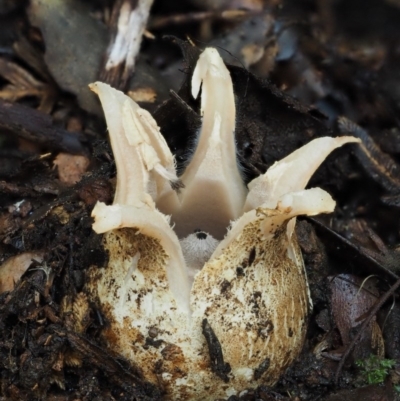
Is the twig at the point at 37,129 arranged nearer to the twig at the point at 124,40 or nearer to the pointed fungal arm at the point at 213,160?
the twig at the point at 124,40

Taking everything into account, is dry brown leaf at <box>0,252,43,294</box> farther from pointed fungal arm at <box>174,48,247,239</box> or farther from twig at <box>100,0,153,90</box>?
twig at <box>100,0,153,90</box>

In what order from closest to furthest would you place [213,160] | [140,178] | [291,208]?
[291,208]
[140,178]
[213,160]

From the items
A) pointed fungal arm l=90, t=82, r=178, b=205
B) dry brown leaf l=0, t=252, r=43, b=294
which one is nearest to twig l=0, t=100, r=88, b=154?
dry brown leaf l=0, t=252, r=43, b=294

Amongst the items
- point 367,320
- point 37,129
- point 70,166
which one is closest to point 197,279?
point 367,320

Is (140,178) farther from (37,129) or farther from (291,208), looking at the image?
(37,129)

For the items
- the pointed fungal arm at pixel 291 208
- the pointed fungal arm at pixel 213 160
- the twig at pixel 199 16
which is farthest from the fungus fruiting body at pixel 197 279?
the twig at pixel 199 16

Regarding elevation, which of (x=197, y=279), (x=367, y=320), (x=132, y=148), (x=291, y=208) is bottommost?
(x=367, y=320)

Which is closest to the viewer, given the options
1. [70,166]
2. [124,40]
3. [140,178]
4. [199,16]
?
[140,178]
